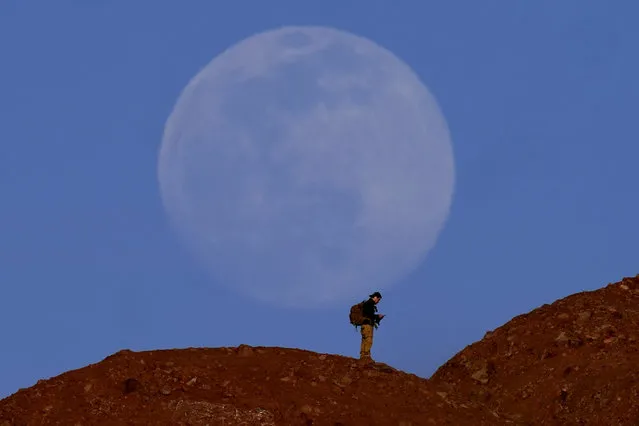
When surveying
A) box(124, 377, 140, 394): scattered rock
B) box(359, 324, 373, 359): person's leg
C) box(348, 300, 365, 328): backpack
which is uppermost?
box(348, 300, 365, 328): backpack

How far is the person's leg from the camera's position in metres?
30.6

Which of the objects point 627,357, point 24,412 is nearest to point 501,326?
point 627,357

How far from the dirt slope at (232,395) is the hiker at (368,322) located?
1.26m

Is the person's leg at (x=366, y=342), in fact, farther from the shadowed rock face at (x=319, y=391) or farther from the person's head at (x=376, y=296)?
the shadowed rock face at (x=319, y=391)

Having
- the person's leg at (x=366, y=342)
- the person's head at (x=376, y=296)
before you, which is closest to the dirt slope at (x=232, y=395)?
the person's leg at (x=366, y=342)

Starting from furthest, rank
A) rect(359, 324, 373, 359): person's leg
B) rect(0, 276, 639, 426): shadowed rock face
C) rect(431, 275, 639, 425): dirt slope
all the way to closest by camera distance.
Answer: rect(359, 324, 373, 359): person's leg < rect(431, 275, 639, 425): dirt slope < rect(0, 276, 639, 426): shadowed rock face

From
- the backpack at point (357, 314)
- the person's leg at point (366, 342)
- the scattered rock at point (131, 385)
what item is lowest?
the scattered rock at point (131, 385)

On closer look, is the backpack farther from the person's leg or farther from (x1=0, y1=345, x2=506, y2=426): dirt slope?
(x1=0, y1=345, x2=506, y2=426): dirt slope

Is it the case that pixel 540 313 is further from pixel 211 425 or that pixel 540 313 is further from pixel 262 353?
pixel 211 425

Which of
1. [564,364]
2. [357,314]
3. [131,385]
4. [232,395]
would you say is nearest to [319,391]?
[232,395]

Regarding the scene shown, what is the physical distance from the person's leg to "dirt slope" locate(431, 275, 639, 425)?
266 centimetres

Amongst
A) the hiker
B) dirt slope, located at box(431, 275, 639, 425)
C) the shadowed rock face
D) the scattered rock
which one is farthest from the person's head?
the scattered rock

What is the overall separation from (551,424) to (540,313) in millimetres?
9859

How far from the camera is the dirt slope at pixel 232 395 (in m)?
25.5
